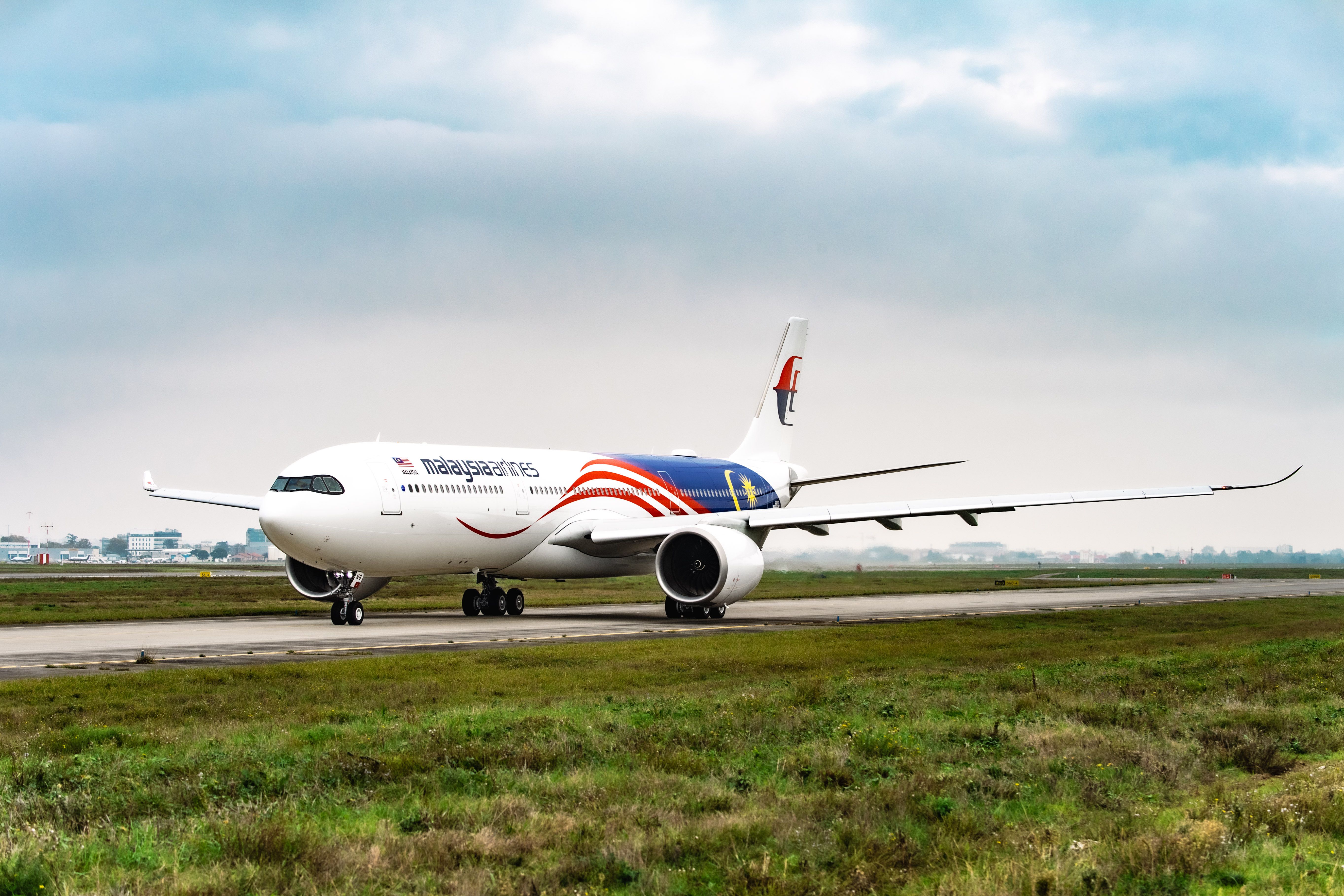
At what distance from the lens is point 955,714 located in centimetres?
1383

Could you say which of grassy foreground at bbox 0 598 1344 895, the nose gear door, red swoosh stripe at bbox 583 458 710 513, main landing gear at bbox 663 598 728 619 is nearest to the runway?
main landing gear at bbox 663 598 728 619

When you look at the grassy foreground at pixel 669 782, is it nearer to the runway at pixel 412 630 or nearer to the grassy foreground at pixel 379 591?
the runway at pixel 412 630

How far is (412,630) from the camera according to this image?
2806 cm

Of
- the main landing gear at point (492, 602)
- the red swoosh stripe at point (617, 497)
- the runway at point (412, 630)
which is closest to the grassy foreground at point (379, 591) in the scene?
the runway at point (412, 630)

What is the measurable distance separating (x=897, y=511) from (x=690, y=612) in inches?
275

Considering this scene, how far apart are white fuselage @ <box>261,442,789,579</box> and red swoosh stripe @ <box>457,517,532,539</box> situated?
1.3 inches

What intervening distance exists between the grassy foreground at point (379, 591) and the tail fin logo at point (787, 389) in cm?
714

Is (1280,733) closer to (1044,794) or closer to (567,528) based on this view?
(1044,794)

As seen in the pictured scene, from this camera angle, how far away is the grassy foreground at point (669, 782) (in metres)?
7.08

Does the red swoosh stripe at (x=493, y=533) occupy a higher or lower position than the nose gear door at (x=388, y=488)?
lower

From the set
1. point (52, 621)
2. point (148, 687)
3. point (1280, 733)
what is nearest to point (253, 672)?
point (148, 687)

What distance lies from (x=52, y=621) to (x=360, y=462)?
8.94 m

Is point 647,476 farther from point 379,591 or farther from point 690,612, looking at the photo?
point 379,591

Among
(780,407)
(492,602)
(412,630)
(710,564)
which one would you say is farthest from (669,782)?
(780,407)
